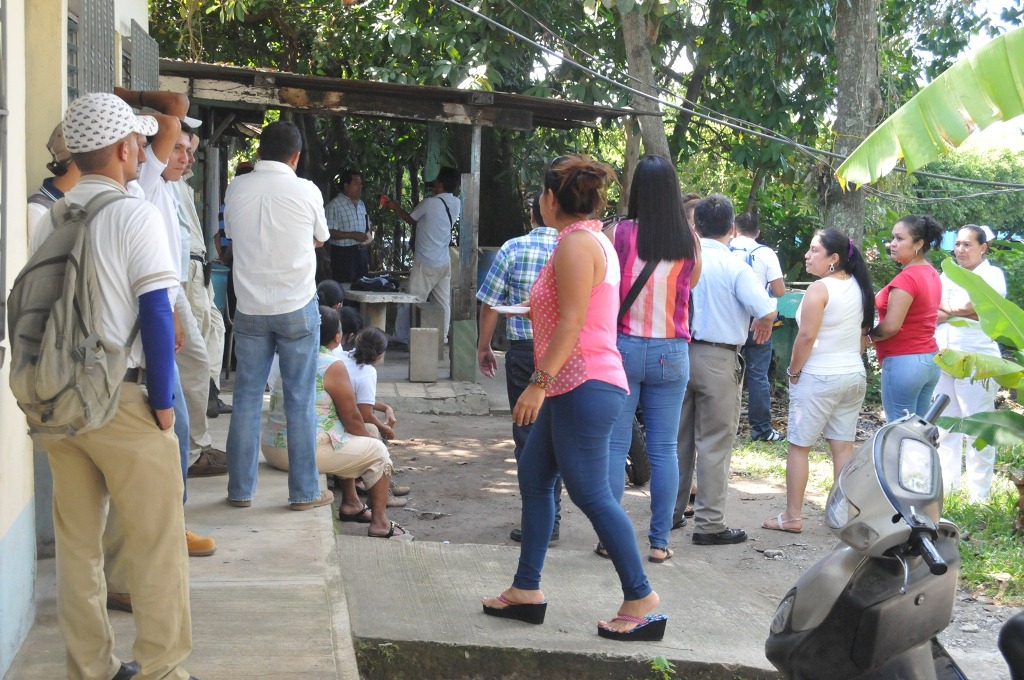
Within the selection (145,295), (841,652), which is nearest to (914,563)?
(841,652)

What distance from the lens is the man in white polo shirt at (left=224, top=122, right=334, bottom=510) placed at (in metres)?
4.89

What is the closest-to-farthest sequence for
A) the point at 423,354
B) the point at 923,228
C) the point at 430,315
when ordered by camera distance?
the point at 923,228 → the point at 423,354 → the point at 430,315

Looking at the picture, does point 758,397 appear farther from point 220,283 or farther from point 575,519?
point 220,283

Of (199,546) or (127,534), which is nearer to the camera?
(127,534)

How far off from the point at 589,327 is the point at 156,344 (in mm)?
1607

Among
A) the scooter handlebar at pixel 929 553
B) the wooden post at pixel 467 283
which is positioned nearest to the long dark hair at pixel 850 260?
the scooter handlebar at pixel 929 553

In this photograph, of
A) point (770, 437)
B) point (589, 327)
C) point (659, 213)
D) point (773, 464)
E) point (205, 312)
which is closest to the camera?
point (589, 327)

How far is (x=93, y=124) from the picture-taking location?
2.92 m

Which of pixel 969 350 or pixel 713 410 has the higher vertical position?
pixel 969 350

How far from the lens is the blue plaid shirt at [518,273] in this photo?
544 centimetres

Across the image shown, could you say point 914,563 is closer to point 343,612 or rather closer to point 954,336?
point 343,612

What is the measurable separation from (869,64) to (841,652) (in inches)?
360

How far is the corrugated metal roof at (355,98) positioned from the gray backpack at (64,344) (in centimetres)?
685

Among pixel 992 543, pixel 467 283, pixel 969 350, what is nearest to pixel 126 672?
pixel 992 543
